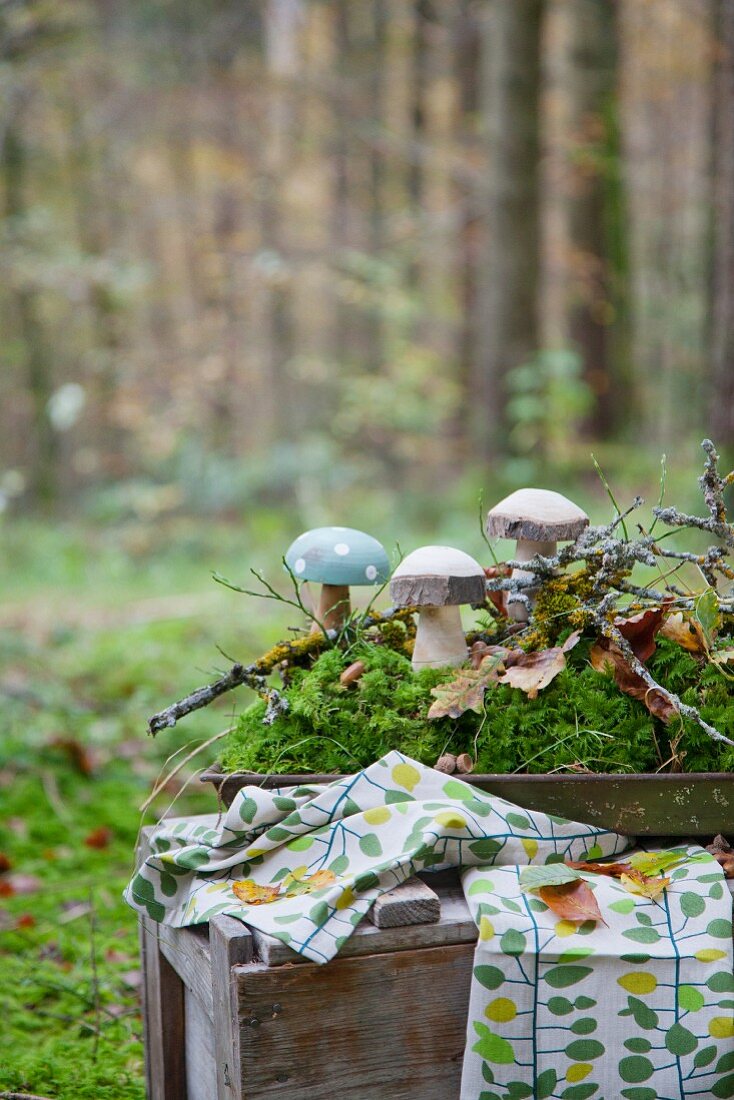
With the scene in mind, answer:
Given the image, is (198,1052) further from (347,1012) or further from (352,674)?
(352,674)

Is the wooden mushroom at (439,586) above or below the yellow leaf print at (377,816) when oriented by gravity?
above

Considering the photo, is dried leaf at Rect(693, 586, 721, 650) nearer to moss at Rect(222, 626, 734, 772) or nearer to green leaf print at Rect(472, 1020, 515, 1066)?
moss at Rect(222, 626, 734, 772)

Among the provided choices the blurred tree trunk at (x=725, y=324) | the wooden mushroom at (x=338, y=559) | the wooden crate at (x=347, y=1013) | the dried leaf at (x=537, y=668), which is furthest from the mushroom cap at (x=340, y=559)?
the blurred tree trunk at (x=725, y=324)

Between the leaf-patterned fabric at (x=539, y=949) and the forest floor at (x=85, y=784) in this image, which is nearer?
the leaf-patterned fabric at (x=539, y=949)

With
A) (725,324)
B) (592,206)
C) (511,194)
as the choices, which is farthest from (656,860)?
(592,206)

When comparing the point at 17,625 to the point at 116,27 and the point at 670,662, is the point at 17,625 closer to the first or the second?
the point at 670,662

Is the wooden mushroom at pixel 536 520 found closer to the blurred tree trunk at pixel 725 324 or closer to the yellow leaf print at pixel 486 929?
the yellow leaf print at pixel 486 929

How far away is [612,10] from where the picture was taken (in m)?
10.9

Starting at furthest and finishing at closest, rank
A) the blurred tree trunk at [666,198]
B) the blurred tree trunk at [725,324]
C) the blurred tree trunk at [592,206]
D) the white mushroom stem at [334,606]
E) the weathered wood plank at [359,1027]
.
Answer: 1. the blurred tree trunk at [666,198]
2. the blurred tree trunk at [592,206]
3. the blurred tree trunk at [725,324]
4. the white mushroom stem at [334,606]
5. the weathered wood plank at [359,1027]

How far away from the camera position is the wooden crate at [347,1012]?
158 centimetres

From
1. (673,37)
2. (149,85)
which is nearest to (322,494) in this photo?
(149,85)

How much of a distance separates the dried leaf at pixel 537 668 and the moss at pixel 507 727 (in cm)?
3

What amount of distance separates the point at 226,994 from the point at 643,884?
0.76 m

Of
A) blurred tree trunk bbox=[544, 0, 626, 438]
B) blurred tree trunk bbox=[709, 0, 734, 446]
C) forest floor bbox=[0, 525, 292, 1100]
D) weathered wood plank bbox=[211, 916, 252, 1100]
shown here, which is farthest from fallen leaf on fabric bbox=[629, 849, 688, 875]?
blurred tree trunk bbox=[544, 0, 626, 438]
